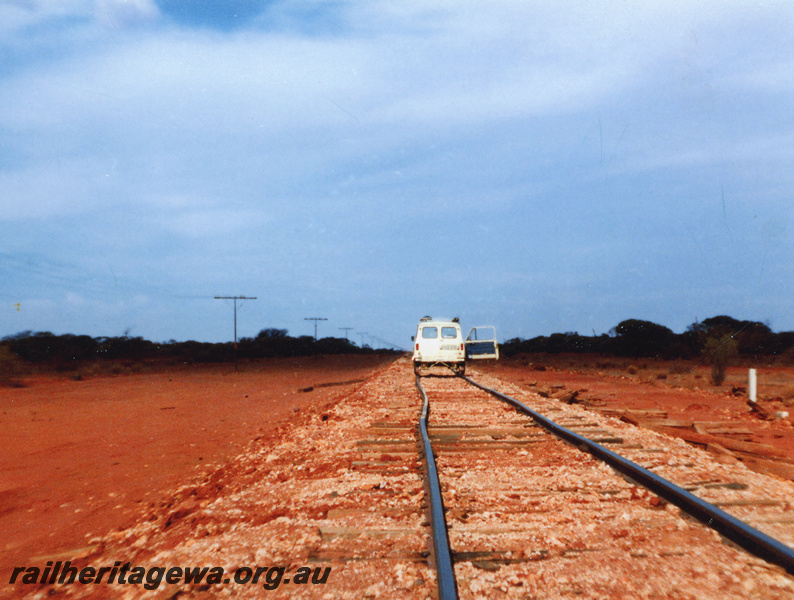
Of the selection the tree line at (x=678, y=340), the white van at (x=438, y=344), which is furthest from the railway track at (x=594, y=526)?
the tree line at (x=678, y=340)

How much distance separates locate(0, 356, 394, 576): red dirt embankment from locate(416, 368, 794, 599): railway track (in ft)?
10.8

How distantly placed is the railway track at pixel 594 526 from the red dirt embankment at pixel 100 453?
329cm

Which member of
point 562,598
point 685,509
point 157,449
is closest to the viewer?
point 562,598

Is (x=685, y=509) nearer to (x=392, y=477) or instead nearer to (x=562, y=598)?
(x=562, y=598)

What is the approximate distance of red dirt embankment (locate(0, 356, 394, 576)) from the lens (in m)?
5.69

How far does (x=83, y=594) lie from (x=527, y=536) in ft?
10.1

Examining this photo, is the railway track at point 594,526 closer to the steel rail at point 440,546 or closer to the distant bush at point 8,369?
the steel rail at point 440,546

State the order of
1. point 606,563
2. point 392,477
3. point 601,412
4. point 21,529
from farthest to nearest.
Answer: point 601,412 → point 392,477 → point 21,529 → point 606,563

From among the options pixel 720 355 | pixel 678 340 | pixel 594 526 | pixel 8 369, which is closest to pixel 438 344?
pixel 720 355

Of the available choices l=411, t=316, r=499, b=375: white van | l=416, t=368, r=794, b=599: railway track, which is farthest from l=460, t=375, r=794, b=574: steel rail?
l=411, t=316, r=499, b=375: white van

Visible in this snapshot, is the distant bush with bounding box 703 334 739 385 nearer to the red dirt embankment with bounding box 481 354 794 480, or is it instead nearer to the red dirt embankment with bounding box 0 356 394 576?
the red dirt embankment with bounding box 481 354 794 480

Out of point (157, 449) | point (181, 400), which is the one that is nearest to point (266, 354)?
point (181, 400)

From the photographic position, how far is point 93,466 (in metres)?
8.56

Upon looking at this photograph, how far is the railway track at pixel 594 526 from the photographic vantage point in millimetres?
3523
